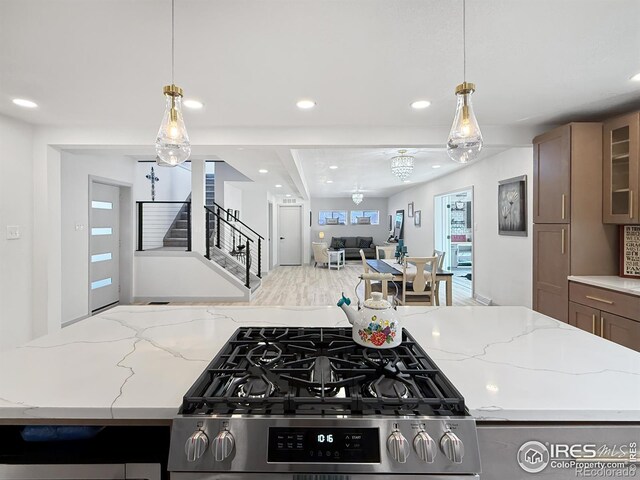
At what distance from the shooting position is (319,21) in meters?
1.70

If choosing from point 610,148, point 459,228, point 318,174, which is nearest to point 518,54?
point 610,148

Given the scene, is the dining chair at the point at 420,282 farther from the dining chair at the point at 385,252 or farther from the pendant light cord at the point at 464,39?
the dining chair at the point at 385,252

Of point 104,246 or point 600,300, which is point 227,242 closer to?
point 104,246

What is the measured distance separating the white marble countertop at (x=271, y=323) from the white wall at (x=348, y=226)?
1151cm

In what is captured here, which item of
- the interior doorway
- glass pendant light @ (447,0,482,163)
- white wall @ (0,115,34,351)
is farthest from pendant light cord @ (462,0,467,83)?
the interior doorway

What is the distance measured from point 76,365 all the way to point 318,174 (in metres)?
6.25

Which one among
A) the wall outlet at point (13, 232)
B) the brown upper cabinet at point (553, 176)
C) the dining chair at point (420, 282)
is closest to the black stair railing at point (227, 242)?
the wall outlet at point (13, 232)

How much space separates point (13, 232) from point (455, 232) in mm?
8122

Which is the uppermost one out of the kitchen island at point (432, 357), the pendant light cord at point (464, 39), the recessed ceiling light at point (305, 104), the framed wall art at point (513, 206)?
the recessed ceiling light at point (305, 104)

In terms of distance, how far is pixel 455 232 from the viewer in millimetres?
8266

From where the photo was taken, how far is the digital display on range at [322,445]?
75 cm

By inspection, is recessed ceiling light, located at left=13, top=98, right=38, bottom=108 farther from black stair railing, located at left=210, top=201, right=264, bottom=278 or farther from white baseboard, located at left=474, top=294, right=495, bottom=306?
white baseboard, located at left=474, top=294, right=495, bottom=306

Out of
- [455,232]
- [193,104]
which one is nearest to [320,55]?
[193,104]

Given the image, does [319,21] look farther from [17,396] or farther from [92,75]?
[17,396]
